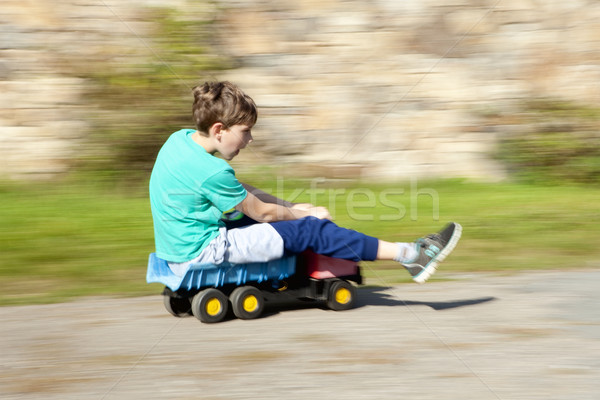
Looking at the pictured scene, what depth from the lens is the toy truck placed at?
383 centimetres

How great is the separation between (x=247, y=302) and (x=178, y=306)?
1.29 ft

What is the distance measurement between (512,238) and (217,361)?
3284 mm

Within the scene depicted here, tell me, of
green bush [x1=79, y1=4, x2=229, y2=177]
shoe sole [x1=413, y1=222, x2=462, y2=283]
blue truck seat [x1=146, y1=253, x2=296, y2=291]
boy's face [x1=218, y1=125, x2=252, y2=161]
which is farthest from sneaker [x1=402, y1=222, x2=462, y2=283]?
green bush [x1=79, y1=4, x2=229, y2=177]

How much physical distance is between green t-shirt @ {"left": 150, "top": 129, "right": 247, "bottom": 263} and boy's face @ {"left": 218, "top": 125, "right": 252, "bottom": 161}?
11 cm

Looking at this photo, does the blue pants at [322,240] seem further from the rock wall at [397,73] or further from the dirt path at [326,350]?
the rock wall at [397,73]

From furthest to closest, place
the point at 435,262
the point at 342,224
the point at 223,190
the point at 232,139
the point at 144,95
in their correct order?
the point at 144,95, the point at 342,224, the point at 435,262, the point at 232,139, the point at 223,190

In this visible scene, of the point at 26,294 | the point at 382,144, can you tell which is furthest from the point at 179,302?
the point at 382,144

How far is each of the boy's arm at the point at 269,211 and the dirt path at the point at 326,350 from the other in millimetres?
513

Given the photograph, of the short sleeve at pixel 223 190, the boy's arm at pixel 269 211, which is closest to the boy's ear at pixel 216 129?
the short sleeve at pixel 223 190

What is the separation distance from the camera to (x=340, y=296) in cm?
405

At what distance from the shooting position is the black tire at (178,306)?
3998 mm

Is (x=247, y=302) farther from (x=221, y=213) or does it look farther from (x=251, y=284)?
(x=221, y=213)

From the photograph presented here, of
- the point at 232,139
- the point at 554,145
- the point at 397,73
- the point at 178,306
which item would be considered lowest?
the point at 178,306

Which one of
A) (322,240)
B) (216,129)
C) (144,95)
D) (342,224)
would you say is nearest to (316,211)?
(322,240)
